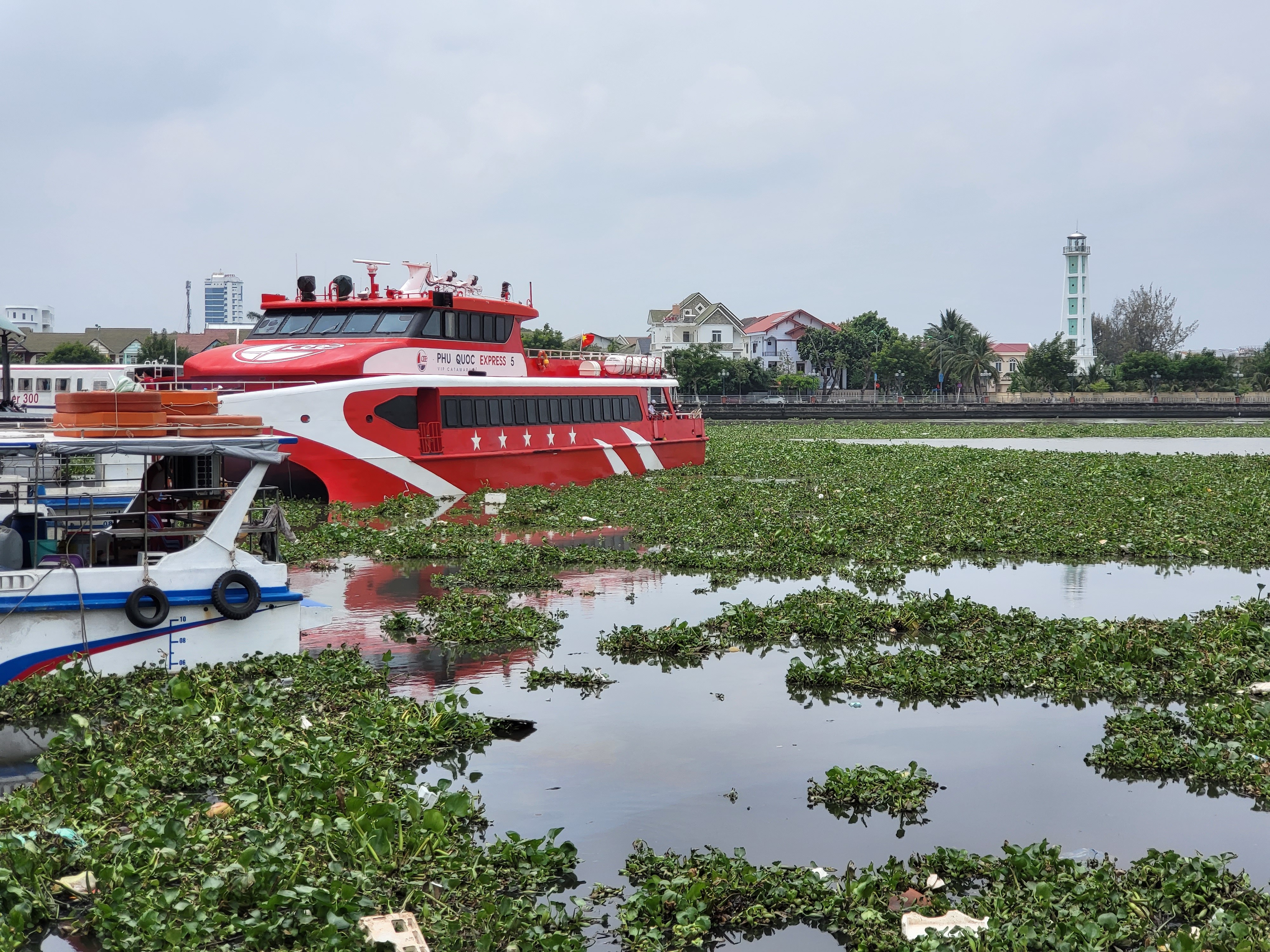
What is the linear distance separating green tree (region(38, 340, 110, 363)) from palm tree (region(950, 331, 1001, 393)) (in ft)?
221

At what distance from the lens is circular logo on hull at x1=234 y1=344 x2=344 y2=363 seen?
22.3 m

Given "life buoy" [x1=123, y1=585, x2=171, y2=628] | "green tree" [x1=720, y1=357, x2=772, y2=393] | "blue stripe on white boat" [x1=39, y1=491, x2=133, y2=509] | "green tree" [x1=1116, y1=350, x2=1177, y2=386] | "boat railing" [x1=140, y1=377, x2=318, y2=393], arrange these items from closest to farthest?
"life buoy" [x1=123, y1=585, x2=171, y2=628], "blue stripe on white boat" [x1=39, y1=491, x2=133, y2=509], "boat railing" [x1=140, y1=377, x2=318, y2=393], "green tree" [x1=720, y1=357, x2=772, y2=393], "green tree" [x1=1116, y1=350, x2=1177, y2=386]

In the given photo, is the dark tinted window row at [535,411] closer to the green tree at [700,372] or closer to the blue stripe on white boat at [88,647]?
the blue stripe on white boat at [88,647]

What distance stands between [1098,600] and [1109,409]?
213 feet

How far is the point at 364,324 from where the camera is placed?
23.7m

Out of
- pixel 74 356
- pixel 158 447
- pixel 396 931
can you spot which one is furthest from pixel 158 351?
A: pixel 396 931

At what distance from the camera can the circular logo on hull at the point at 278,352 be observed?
878 inches

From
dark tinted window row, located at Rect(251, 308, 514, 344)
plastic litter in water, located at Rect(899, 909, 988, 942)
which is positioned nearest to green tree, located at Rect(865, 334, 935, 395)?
dark tinted window row, located at Rect(251, 308, 514, 344)

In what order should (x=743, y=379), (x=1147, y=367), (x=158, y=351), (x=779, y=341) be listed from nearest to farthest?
(x=158, y=351) → (x=743, y=379) → (x=1147, y=367) → (x=779, y=341)

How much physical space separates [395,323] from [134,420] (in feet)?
43.5

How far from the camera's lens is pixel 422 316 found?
77.4 ft

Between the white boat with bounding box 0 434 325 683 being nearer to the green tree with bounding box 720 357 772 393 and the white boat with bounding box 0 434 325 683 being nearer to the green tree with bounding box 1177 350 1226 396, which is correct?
the green tree with bounding box 720 357 772 393

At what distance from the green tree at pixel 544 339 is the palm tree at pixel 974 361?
112 ft

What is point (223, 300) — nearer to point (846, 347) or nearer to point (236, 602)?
point (846, 347)
